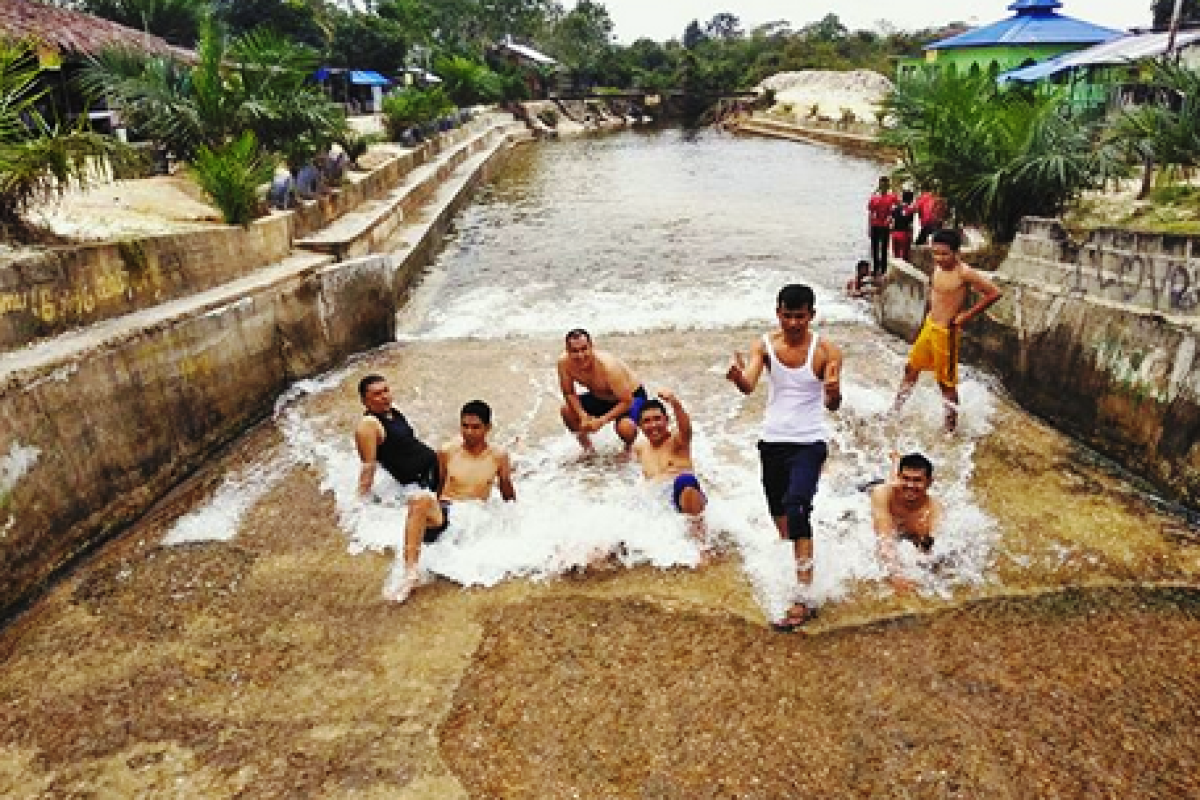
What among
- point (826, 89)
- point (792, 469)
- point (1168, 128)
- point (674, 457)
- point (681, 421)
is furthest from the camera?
point (826, 89)

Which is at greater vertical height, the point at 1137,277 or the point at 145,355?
the point at 1137,277

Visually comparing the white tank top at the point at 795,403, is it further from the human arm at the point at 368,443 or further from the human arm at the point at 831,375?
the human arm at the point at 368,443

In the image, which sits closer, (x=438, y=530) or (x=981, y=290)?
(x=438, y=530)

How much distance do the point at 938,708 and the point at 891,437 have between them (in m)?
3.39

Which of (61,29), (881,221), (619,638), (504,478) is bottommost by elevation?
(619,638)

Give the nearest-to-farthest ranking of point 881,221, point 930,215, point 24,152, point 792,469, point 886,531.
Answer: point 792,469
point 886,531
point 24,152
point 930,215
point 881,221

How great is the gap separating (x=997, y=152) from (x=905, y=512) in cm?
538

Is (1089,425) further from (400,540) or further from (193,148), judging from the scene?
(193,148)

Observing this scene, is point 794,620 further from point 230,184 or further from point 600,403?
point 230,184

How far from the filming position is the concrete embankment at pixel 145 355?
4.96 meters

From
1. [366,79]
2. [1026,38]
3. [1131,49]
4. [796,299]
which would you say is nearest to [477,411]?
[796,299]

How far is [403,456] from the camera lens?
5.59m

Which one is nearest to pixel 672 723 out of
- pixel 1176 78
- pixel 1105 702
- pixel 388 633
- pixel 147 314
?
pixel 388 633

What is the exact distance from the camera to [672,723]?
11.8 ft
